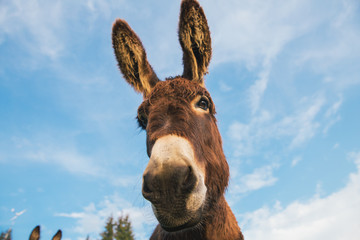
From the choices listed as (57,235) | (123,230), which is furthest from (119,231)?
(57,235)

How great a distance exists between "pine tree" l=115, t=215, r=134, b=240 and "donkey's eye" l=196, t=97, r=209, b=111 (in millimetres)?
28548

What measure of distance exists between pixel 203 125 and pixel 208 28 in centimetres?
171

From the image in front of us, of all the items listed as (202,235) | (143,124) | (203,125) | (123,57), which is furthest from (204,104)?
(123,57)

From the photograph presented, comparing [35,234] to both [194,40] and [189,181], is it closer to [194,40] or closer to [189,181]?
[189,181]

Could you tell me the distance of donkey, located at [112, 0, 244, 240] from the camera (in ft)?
5.00

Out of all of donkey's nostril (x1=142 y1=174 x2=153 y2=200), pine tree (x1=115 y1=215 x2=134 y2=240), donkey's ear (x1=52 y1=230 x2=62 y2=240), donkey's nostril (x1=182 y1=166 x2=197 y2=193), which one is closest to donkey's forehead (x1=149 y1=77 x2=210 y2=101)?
donkey's nostril (x1=182 y1=166 x2=197 y2=193)

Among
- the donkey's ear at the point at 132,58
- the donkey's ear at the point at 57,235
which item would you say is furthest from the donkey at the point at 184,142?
the donkey's ear at the point at 57,235

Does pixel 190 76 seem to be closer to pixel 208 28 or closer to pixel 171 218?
pixel 208 28

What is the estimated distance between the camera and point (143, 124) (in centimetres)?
306

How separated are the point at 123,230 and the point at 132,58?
93.0 ft

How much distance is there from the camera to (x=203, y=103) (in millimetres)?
2740

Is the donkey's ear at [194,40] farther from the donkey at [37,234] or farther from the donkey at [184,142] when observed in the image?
the donkey at [37,234]

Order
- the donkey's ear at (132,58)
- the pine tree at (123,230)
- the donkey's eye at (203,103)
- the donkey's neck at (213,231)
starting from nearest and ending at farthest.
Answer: the donkey's neck at (213,231)
the donkey's eye at (203,103)
the donkey's ear at (132,58)
the pine tree at (123,230)

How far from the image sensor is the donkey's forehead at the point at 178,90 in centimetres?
250
